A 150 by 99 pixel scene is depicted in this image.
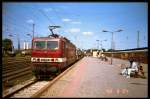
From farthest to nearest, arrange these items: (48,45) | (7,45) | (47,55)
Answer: (7,45) → (48,45) → (47,55)

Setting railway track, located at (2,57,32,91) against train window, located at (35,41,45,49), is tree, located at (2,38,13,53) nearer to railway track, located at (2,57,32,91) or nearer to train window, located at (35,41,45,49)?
railway track, located at (2,57,32,91)

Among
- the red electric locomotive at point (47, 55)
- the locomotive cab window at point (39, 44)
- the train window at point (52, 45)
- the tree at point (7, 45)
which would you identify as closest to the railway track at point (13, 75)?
the red electric locomotive at point (47, 55)

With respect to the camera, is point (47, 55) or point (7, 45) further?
point (7, 45)

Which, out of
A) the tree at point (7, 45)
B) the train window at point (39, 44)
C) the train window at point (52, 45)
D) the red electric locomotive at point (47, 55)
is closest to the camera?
the red electric locomotive at point (47, 55)

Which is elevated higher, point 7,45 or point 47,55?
point 7,45

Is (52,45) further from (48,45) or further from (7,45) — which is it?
(7,45)

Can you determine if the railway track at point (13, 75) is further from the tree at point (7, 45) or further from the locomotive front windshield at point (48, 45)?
the tree at point (7, 45)

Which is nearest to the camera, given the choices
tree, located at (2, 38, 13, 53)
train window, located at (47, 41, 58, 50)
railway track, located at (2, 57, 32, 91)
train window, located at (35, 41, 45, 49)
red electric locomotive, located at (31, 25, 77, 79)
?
railway track, located at (2, 57, 32, 91)

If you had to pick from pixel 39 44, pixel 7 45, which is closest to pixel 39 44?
pixel 39 44

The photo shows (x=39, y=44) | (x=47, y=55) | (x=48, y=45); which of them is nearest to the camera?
(x=47, y=55)

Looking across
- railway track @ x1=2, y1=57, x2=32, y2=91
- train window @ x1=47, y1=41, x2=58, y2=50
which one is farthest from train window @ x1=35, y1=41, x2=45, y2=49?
railway track @ x1=2, y1=57, x2=32, y2=91

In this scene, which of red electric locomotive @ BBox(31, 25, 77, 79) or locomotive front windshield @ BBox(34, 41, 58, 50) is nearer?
red electric locomotive @ BBox(31, 25, 77, 79)

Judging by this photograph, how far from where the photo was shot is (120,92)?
14062 mm

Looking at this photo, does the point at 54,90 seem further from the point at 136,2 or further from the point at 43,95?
the point at 136,2
